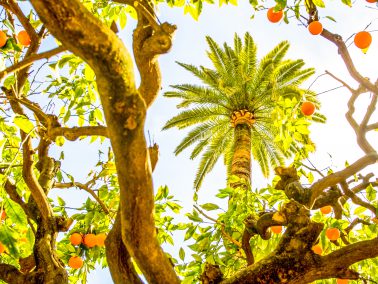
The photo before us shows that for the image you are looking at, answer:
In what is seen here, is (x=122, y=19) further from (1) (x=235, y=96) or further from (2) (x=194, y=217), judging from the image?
(1) (x=235, y=96)

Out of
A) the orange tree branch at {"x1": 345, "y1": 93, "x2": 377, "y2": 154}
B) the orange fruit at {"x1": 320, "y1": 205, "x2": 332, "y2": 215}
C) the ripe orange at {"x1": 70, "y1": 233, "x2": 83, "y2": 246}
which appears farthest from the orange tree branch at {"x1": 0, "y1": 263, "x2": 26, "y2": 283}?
the orange tree branch at {"x1": 345, "y1": 93, "x2": 377, "y2": 154}

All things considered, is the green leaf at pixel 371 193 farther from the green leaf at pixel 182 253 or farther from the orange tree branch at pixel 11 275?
the orange tree branch at pixel 11 275

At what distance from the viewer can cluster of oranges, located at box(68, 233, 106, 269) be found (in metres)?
3.85

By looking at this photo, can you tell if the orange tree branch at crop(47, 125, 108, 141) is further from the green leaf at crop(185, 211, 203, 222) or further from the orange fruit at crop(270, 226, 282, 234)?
the orange fruit at crop(270, 226, 282, 234)

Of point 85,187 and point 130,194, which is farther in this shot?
point 85,187

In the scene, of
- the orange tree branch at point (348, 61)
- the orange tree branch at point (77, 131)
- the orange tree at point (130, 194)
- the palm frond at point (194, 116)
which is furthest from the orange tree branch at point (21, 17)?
the palm frond at point (194, 116)

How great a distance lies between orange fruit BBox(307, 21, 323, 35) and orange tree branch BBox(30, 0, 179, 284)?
2.45 meters

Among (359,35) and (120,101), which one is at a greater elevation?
(359,35)

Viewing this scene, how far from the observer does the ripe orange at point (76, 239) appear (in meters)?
3.85

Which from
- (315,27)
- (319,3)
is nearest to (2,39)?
(319,3)

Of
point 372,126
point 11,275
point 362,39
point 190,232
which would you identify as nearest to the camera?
point 11,275

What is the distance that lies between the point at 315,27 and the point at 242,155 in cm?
810

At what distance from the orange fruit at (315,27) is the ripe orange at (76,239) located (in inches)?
111

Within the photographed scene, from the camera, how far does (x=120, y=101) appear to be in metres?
1.92
